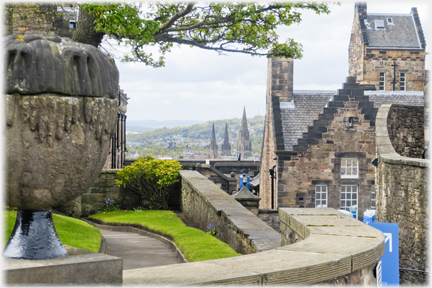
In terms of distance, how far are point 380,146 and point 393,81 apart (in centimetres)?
2522

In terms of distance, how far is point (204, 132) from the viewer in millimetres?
139875

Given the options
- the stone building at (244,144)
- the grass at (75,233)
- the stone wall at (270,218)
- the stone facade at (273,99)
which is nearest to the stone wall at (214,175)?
the stone facade at (273,99)

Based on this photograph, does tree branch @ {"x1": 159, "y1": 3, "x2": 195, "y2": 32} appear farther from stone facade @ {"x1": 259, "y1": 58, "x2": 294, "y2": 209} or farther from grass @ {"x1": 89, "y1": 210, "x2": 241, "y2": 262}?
stone facade @ {"x1": 259, "y1": 58, "x2": 294, "y2": 209}

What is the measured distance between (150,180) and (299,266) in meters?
9.96

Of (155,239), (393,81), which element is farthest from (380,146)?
(393,81)

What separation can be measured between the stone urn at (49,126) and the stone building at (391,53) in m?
37.5

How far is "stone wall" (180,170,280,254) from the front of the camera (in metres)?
7.29

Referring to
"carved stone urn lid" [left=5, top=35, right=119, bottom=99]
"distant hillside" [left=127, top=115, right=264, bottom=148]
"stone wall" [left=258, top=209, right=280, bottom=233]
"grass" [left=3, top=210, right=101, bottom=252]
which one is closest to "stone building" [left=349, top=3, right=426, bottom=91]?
"stone wall" [left=258, top=209, right=280, bottom=233]

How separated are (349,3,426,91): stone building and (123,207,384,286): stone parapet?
1416 inches

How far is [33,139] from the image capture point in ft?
11.4

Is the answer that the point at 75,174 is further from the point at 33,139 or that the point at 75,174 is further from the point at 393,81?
the point at 393,81

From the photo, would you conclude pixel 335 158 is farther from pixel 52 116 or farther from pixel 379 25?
pixel 52 116

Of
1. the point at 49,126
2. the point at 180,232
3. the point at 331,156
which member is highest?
the point at 49,126

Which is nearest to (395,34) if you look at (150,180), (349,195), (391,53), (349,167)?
(391,53)
